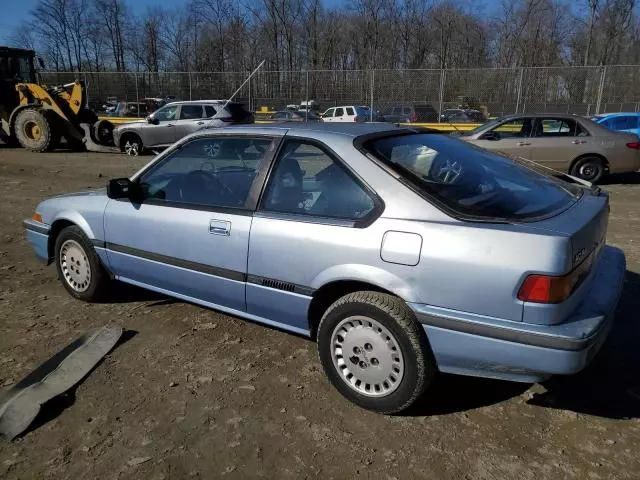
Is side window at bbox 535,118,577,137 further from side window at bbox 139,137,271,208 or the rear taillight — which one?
the rear taillight

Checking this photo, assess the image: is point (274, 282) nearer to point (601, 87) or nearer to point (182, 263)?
point (182, 263)

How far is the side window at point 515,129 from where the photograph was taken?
10.2 metres

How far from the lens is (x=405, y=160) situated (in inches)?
115

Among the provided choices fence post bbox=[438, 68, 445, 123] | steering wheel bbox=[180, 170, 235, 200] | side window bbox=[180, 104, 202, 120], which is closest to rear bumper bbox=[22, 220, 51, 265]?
steering wheel bbox=[180, 170, 235, 200]

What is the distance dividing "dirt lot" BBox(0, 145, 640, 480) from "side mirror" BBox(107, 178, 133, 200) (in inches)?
38.9

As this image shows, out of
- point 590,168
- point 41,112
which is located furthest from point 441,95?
point 41,112

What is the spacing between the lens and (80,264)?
4.21 meters

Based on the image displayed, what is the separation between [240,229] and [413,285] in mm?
1158

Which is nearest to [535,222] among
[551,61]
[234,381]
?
[234,381]

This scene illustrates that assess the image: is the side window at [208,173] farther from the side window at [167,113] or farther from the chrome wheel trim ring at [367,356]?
the side window at [167,113]

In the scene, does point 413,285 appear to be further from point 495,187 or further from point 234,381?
point 234,381

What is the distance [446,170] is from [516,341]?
43.6 inches

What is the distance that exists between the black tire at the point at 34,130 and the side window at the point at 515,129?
1328 centimetres

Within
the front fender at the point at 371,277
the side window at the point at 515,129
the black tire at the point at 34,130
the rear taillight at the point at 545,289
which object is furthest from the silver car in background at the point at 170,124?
the rear taillight at the point at 545,289
